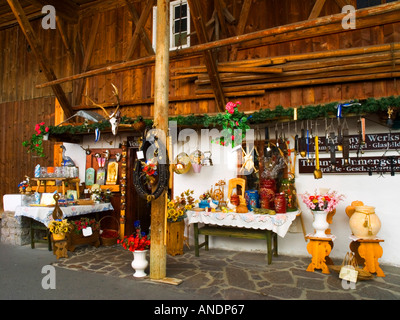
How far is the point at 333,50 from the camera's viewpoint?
5.75m

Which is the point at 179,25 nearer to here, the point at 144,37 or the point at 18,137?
the point at 144,37

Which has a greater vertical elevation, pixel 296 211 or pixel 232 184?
pixel 232 184

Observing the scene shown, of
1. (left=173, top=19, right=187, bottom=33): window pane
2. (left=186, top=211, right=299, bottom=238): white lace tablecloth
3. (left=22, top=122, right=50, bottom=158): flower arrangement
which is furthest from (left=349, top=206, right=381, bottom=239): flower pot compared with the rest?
(left=22, top=122, right=50, bottom=158): flower arrangement

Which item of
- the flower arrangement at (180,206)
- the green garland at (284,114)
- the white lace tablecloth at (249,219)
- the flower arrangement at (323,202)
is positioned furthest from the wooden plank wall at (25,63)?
the flower arrangement at (323,202)

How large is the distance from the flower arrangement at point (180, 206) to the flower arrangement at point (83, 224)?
5.81 feet

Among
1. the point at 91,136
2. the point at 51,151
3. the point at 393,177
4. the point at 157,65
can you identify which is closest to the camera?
the point at 157,65

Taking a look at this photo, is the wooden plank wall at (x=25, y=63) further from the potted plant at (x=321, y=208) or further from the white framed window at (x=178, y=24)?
the potted plant at (x=321, y=208)

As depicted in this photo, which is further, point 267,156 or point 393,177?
point 267,156

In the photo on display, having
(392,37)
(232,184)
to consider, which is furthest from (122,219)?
(392,37)

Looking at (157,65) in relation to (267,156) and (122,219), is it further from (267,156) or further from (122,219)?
(122,219)

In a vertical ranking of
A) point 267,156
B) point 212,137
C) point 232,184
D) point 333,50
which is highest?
point 333,50

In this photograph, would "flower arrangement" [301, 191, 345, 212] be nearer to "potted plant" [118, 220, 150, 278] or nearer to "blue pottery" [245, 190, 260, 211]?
"blue pottery" [245, 190, 260, 211]

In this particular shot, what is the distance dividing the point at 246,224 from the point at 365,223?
5.95 ft

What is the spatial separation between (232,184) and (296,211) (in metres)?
1.30
